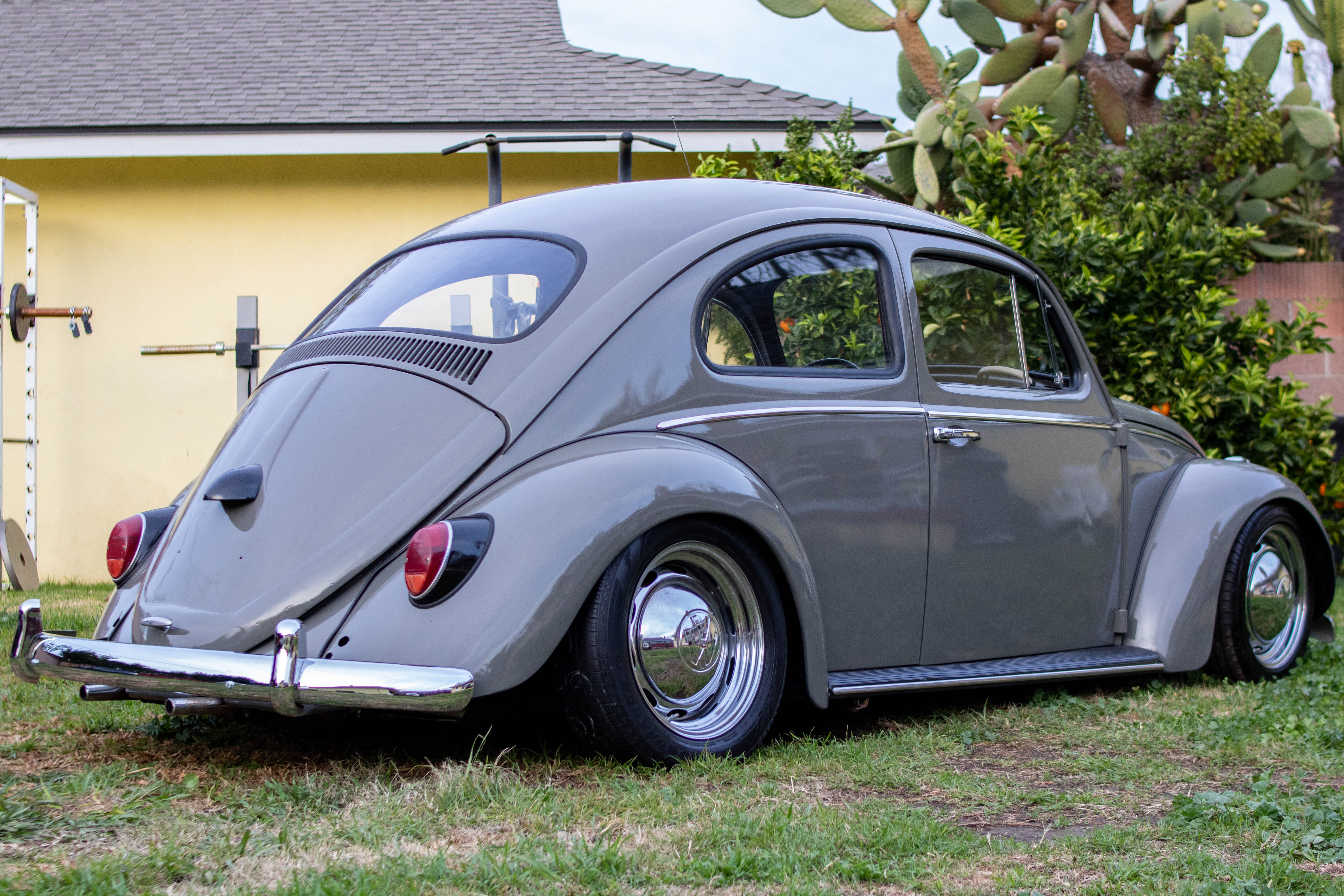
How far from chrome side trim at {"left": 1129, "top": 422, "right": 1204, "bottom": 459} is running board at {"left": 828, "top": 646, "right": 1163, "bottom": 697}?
2.69ft

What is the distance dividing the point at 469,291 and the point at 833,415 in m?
1.12

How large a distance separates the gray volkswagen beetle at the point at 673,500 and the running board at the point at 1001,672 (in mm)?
12

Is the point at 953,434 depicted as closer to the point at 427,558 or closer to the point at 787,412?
the point at 787,412

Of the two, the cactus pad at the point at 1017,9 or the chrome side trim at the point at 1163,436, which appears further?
the cactus pad at the point at 1017,9

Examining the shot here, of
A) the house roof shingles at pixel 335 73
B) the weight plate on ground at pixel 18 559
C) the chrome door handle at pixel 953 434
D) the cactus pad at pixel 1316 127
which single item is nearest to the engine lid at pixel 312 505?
the chrome door handle at pixel 953 434

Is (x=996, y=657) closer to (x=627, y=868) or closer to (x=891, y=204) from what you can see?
(x=891, y=204)

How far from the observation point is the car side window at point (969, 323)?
13.2ft

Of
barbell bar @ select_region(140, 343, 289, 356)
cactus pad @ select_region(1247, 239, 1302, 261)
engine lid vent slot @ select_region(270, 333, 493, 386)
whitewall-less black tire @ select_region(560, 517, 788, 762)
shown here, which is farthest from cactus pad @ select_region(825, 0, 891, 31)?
whitewall-less black tire @ select_region(560, 517, 788, 762)

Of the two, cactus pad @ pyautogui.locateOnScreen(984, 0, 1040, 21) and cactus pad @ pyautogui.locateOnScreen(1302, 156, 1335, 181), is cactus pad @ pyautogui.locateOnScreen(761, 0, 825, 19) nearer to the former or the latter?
cactus pad @ pyautogui.locateOnScreen(984, 0, 1040, 21)

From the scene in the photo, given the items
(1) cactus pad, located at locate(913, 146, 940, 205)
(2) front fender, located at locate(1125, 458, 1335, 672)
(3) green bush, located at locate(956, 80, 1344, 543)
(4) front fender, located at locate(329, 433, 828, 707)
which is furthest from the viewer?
(1) cactus pad, located at locate(913, 146, 940, 205)

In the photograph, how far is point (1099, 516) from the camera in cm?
427

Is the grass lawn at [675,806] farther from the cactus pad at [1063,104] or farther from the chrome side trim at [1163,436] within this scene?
the cactus pad at [1063,104]

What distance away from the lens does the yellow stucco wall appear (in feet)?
29.2

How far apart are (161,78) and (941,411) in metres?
7.50
